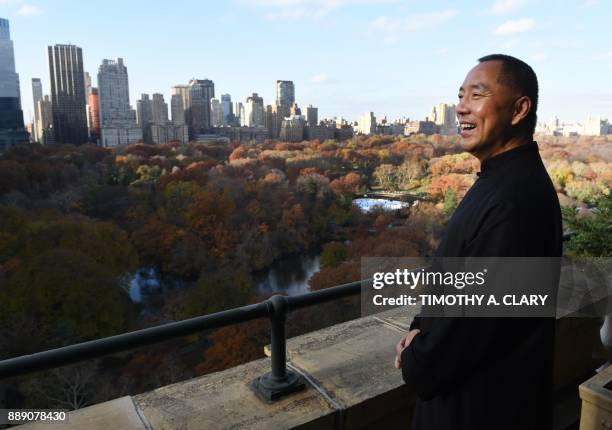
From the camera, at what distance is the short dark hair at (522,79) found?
1092mm

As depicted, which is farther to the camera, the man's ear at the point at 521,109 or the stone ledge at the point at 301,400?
the stone ledge at the point at 301,400

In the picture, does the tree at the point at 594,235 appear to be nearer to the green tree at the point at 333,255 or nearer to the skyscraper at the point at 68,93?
the green tree at the point at 333,255

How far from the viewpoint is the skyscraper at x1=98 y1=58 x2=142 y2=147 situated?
68875mm

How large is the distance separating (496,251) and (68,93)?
7556 cm

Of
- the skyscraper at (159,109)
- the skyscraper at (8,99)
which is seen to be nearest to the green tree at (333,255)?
the skyscraper at (8,99)

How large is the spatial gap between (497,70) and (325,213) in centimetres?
3926

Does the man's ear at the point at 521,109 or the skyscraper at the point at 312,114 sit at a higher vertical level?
the skyscraper at the point at 312,114

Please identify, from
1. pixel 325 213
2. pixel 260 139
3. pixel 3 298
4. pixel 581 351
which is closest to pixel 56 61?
pixel 260 139

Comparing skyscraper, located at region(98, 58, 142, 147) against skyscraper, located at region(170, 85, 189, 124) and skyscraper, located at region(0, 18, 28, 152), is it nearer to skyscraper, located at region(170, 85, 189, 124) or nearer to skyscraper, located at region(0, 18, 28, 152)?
skyscraper, located at region(170, 85, 189, 124)

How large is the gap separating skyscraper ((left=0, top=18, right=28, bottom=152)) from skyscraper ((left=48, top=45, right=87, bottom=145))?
10339 mm

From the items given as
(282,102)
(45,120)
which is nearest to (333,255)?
(45,120)

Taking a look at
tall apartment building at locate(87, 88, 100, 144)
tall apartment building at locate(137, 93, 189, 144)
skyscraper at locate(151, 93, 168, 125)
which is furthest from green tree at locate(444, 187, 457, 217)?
skyscraper at locate(151, 93, 168, 125)

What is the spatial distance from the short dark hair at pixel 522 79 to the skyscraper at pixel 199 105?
251ft

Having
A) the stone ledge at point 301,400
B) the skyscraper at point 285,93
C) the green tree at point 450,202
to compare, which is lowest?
the green tree at point 450,202
